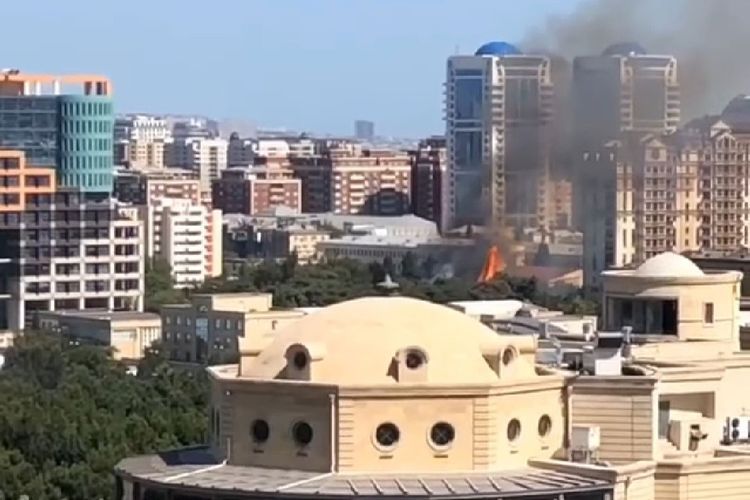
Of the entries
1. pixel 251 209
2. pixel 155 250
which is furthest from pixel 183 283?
pixel 251 209

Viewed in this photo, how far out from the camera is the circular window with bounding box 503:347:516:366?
45.4ft

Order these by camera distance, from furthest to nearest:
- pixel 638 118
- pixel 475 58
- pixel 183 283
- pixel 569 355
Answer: pixel 475 58 < pixel 183 283 < pixel 638 118 < pixel 569 355

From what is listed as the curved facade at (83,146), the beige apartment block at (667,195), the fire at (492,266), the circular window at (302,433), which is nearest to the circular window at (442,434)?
the circular window at (302,433)

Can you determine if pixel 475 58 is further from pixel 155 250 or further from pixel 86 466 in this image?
pixel 86 466

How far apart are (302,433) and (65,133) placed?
138 feet

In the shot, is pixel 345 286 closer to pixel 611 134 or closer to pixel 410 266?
pixel 611 134

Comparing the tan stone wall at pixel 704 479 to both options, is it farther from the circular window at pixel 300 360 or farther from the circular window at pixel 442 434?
the circular window at pixel 300 360

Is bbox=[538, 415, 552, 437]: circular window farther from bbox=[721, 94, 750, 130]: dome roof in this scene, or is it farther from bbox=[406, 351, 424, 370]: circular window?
bbox=[721, 94, 750, 130]: dome roof

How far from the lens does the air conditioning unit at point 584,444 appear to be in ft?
45.5

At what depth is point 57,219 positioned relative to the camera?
5141 centimetres

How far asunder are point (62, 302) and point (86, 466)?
27339mm

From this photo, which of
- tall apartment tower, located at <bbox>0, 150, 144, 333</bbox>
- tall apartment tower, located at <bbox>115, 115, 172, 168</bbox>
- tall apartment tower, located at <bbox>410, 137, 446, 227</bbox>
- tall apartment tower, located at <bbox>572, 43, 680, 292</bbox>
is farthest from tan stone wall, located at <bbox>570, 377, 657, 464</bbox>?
tall apartment tower, located at <bbox>115, 115, 172, 168</bbox>

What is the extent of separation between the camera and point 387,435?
13.6 meters

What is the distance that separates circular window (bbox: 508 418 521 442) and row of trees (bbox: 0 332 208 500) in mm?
9051
